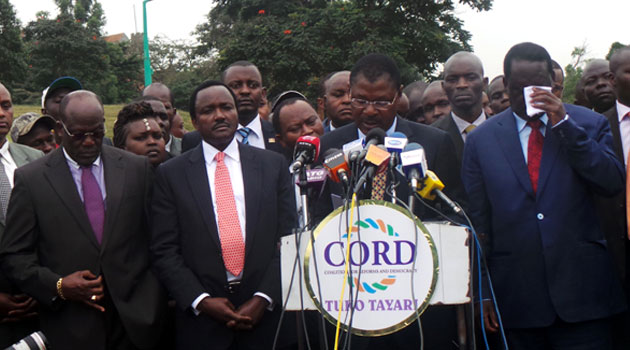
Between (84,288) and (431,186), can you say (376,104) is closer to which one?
(431,186)

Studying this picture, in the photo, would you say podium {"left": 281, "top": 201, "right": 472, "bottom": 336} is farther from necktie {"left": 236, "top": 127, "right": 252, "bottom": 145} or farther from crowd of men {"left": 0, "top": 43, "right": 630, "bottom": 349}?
necktie {"left": 236, "top": 127, "right": 252, "bottom": 145}

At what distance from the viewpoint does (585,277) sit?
3557 millimetres

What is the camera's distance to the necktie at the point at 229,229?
393cm

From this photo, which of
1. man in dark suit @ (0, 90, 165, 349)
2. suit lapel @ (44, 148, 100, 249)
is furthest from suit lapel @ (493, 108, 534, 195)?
suit lapel @ (44, 148, 100, 249)

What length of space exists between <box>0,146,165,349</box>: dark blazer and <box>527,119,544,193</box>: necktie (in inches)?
94.5

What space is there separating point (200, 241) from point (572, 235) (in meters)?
2.13

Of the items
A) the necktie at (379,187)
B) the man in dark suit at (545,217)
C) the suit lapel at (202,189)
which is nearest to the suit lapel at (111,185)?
the suit lapel at (202,189)

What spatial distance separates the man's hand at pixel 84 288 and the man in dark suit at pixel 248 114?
195cm

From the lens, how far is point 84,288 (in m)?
3.78

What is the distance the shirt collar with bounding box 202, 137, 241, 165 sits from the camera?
13.8 ft

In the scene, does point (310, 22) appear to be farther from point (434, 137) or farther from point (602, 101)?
point (434, 137)

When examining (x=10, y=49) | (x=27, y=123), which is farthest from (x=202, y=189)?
(x=10, y=49)

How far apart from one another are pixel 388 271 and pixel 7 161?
9.96 ft

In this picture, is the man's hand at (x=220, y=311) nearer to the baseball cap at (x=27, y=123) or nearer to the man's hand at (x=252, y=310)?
the man's hand at (x=252, y=310)
